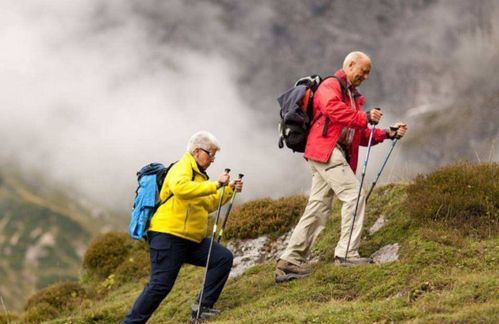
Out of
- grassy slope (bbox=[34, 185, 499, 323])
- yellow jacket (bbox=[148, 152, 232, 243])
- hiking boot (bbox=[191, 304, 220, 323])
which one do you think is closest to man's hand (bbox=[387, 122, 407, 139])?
grassy slope (bbox=[34, 185, 499, 323])

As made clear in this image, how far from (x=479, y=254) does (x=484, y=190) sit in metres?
2.30

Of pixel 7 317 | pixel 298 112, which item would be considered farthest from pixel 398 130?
pixel 7 317

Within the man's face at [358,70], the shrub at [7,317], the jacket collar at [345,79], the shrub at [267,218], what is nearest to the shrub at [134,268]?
the shrub at [267,218]

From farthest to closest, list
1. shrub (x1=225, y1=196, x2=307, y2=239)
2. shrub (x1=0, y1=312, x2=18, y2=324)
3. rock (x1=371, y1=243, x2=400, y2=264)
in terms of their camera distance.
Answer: shrub (x1=0, y1=312, x2=18, y2=324) → shrub (x1=225, y1=196, x2=307, y2=239) → rock (x1=371, y1=243, x2=400, y2=264)

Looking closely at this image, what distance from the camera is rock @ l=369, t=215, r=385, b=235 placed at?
42.0ft

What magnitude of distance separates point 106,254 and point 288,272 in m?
9.69

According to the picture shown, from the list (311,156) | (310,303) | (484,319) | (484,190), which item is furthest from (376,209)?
(484,319)

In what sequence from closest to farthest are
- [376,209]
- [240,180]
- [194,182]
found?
1. [194,182]
2. [240,180]
3. [376,209]

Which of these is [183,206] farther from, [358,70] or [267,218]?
[267,218]

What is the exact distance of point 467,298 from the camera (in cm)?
834

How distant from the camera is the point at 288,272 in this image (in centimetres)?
1159

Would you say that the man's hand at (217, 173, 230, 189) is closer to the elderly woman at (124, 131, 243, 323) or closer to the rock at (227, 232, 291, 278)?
the elderly woman at (124, 131, 243, 323)

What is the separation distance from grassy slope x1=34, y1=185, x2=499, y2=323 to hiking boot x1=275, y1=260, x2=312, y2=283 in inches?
6.4

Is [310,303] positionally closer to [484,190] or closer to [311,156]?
[311,156]
